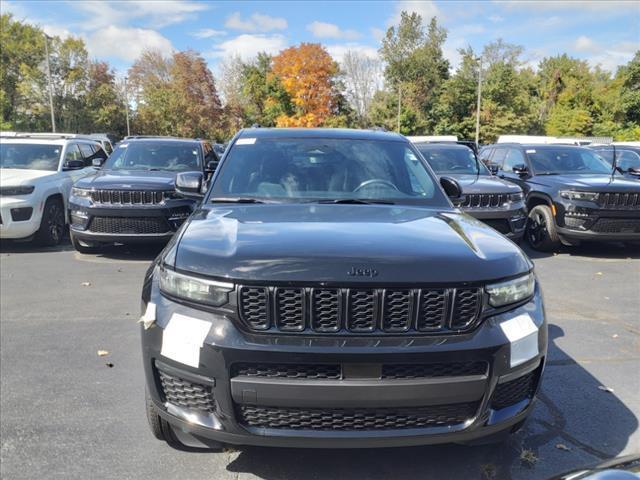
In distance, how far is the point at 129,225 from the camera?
790cm

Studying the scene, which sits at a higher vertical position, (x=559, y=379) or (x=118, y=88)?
(x=118, y=88)

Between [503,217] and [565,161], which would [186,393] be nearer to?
[503,217]

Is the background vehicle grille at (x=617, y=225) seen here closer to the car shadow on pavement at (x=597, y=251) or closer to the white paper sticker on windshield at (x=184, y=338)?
the car shadow on pavement at (x=597, y=251)

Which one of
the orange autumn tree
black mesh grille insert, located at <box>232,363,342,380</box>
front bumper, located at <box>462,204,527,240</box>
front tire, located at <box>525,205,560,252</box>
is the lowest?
front tire, located at <box>525,205,560,252</box>

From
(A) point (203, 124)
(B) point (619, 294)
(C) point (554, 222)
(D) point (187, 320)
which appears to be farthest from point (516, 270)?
(A) point (203, 124)

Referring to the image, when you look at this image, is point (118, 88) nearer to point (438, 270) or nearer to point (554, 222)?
point (554, 222)

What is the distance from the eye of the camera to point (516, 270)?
2496mm

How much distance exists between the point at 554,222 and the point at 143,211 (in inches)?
260

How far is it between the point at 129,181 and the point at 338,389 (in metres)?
6.74

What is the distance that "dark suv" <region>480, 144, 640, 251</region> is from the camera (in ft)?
27.3

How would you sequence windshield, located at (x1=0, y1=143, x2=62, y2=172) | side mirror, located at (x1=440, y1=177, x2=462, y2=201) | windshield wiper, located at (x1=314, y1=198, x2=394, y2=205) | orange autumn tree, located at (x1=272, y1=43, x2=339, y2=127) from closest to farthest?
windshield wiper, located at (x1=314, y1=198, x2=394, y2=205)
side mirror, located at (x1=440, y1=177, x2=462, y2=201)
windshield, located at (x1=0, y1=143, x2=62, y2=172)
orange autumn tree, located at (x1=272, y1=43, x2=339, y2=127)

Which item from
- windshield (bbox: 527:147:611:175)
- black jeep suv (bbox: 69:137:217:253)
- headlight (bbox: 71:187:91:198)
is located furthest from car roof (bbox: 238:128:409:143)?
windshield (bbox: 527:147:611:175)

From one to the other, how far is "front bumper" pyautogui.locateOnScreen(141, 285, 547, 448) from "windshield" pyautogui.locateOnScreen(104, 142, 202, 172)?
7437 millimetres

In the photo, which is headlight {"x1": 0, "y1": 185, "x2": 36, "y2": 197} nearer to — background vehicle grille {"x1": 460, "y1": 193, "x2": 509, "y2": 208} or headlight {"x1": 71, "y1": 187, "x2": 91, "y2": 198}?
headlight {"x1": 71, "y1": 187, "x2": 91, "y2": 198}
